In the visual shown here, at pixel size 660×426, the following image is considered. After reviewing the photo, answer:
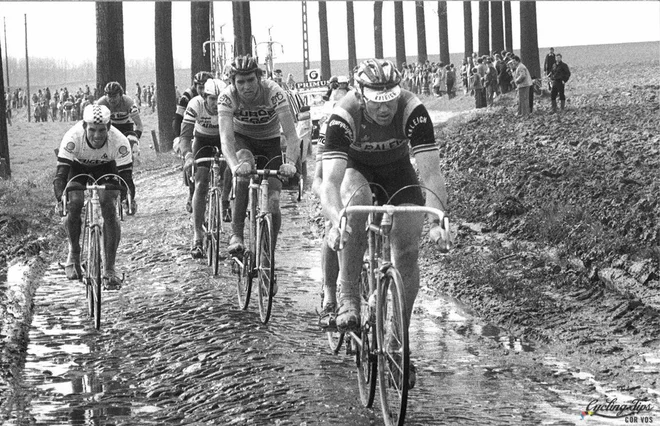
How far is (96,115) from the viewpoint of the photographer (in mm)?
10586

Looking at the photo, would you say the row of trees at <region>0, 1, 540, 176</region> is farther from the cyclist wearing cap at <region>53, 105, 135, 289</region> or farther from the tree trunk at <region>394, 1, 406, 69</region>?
the cyclist wearing cap at <region>53, 105, 135, 289</region>

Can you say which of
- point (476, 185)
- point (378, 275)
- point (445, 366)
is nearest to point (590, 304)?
point (445, 366)

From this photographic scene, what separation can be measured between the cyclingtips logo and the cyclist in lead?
4.31 feet

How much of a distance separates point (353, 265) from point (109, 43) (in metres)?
19.6

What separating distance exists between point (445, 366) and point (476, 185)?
30.2 ft

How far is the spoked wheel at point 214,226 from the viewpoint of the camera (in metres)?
12.0

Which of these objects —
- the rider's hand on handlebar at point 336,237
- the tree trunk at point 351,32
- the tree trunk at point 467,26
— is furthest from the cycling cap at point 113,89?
the tree trunk at point 351,32

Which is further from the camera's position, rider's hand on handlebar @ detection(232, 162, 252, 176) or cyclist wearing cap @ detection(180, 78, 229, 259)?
cyclist wearing cap @ detection(180, 78, 229, 259)

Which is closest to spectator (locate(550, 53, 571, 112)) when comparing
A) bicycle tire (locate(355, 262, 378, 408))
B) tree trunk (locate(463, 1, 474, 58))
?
bicycle tire (locate(355, 262, 378, 408))

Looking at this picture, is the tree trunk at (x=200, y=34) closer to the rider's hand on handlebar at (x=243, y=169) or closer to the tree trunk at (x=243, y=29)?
the tree trunk at (x=243, y=29)

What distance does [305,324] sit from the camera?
987cm

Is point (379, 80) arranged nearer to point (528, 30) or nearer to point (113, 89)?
point (113, 89)

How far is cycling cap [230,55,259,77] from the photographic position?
1013 centimetres

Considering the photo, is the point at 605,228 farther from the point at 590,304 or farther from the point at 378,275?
the point at 378,275
